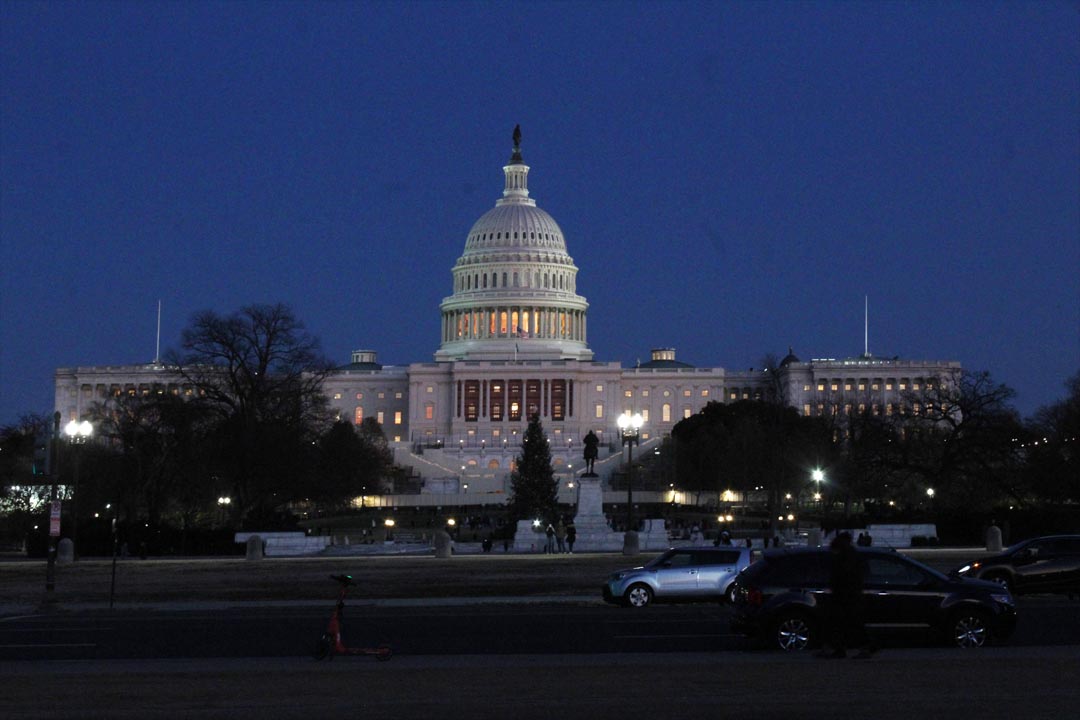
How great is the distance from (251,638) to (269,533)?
44102mm

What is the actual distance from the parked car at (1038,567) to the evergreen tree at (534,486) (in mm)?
54043

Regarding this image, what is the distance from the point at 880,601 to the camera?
80.1 ft

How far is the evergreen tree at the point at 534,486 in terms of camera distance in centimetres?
9162

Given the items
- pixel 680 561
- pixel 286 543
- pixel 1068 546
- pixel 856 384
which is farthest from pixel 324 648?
pixel 856 384

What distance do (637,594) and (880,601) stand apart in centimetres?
1087

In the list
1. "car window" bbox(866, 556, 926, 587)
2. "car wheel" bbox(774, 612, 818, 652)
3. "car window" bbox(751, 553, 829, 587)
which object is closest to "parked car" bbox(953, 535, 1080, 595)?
"car window" bbox(866, 556, 926, 587)

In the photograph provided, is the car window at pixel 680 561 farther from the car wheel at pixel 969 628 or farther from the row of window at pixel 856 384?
the row of window at pixel 856 384

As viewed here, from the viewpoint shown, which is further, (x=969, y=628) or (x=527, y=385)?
(x=527, y=385)

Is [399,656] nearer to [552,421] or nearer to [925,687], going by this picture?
[925,687]

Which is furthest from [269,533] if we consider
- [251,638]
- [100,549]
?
[251,638]

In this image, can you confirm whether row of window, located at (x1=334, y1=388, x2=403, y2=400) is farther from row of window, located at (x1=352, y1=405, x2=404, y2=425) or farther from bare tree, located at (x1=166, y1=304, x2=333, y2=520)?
bare tree, located at (x1=166, y1=304, x2=333, y2=520)

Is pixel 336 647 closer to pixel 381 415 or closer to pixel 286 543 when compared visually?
pixel 286 543

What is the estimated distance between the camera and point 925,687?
19.0 meters

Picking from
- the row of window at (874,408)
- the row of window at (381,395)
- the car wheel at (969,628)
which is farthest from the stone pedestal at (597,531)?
the row of window at (381,395)
